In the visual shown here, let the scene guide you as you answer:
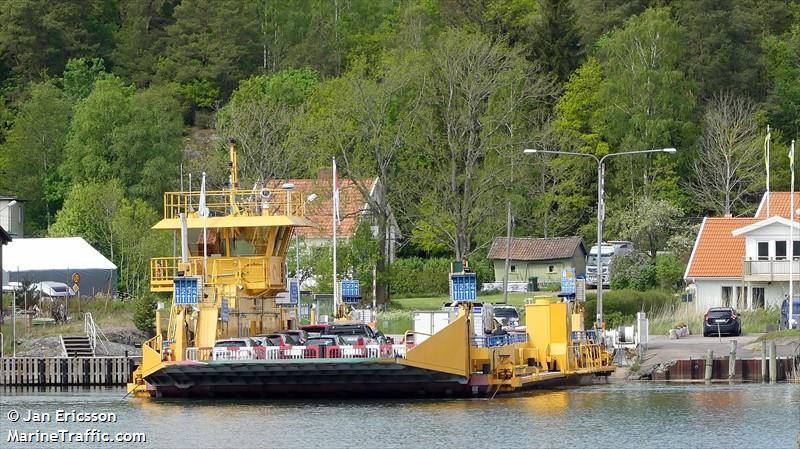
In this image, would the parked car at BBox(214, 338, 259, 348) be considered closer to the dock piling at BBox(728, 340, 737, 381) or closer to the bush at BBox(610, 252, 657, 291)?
the dock piling at BBox(728, 340, 737, 381)

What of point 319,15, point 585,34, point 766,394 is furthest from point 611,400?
point 319,15

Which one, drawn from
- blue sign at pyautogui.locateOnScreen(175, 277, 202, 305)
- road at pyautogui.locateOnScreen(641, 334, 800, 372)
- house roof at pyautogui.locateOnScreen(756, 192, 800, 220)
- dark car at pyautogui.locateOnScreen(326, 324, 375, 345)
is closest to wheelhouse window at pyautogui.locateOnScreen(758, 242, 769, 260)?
house roof at pyautogui.locateOnScreen(756, 192, 800, 220)

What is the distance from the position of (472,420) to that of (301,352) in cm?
584

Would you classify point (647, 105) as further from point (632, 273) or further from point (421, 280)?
point (421, 280)

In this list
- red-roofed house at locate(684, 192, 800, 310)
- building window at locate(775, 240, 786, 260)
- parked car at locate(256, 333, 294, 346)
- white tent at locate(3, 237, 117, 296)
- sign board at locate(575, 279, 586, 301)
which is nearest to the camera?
parked car at locate(256, 333, 294, 346)

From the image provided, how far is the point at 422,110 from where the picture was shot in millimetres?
92562

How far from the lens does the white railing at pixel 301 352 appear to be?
50.3 meters

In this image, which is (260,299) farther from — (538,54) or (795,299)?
(538,54)

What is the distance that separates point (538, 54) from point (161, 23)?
134 ft

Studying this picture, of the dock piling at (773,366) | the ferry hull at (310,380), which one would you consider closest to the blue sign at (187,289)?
the ferry hull at (310,380)

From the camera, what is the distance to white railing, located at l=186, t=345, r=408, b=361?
5031 centimetres

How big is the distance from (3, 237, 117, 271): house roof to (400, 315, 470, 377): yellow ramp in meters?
41.6

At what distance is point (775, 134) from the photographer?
112m

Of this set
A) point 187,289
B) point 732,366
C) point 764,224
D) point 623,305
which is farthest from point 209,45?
point 187,289
